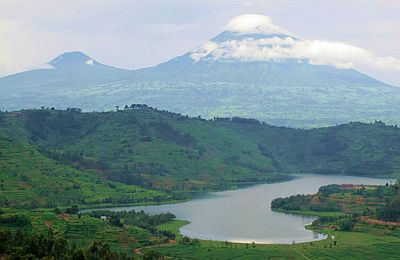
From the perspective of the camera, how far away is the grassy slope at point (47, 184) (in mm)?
79500

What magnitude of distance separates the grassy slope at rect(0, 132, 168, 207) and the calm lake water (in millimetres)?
5496

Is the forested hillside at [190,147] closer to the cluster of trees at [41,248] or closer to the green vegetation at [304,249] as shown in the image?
the green vegetation at [304,249]

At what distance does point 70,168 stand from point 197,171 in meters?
26.1

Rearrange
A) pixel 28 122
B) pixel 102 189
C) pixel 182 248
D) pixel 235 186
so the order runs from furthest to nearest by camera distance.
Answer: pixel 28 122 < pixel 235 186 < pixel 102 189 < pixel 182 248

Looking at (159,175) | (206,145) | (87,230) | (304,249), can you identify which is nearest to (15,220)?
(87,230)

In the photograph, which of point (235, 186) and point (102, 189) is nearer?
point (102, 189)

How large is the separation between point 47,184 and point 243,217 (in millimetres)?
24831

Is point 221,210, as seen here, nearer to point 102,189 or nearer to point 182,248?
point 102,189

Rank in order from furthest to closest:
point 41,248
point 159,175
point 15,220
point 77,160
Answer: point 159,175 → point 77,160 → point 15,220 → point 41,248

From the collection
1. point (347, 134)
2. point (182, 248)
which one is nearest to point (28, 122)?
point (347, 134)

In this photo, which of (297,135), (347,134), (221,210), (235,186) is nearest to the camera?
(221,210)

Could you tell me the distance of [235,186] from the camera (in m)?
109

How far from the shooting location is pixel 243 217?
250ft

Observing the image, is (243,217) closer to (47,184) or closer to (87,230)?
(87,230)
